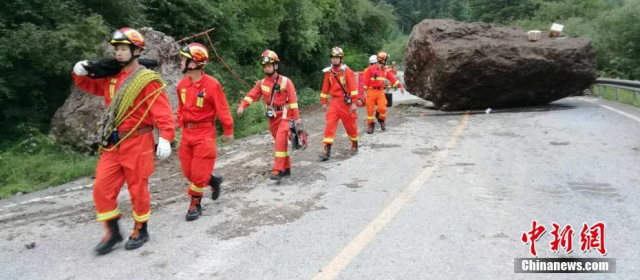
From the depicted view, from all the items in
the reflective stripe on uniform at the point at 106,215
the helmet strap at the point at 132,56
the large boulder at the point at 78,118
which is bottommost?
the reflective stripe on uniform at the point at 106,215

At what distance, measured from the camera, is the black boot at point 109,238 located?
15.3 ft

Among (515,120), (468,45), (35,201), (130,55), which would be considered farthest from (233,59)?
(130,55)

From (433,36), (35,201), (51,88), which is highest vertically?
(433,36)

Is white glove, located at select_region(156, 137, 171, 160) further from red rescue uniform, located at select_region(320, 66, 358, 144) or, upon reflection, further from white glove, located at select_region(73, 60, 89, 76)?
red rescue uniform, located at select_region(320, 66, 358, 144)

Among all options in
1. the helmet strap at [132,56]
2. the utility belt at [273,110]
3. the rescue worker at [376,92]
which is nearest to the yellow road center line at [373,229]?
the utility belt at [273,110]

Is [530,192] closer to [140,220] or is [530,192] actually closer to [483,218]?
[483,218]

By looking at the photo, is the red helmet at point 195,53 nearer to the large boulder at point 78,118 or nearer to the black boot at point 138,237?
the black boot at point 138,237

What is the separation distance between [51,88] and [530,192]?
980cm

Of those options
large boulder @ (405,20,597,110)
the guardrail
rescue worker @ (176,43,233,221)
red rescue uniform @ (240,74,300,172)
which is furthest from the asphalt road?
the guardrail

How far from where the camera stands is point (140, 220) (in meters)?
4.88

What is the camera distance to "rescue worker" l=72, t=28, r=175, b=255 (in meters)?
4.74

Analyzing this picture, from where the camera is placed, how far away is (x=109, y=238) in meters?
4.73

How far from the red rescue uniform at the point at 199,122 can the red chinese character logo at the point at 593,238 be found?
12.5 ft

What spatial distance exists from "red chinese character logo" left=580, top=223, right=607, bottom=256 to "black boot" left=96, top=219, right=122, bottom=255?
4138 mm
